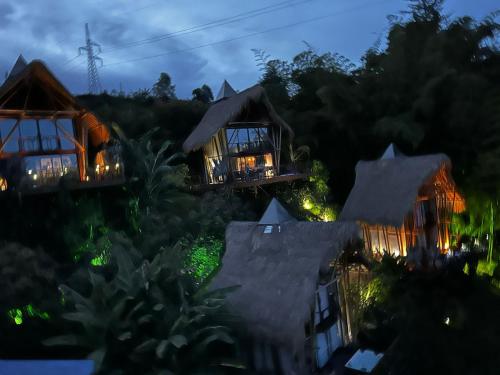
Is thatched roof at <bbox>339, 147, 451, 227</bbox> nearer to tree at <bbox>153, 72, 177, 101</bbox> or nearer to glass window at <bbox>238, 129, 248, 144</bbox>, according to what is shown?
glass window at <bbox>238, 129, 248, 144</bbox>

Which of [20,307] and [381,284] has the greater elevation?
[20,307]

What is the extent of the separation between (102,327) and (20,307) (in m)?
3.24

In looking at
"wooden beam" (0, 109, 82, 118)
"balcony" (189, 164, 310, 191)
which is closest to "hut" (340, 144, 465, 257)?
"balcony" (189, 164, 310, 191)

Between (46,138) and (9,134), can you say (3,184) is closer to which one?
(9,134)

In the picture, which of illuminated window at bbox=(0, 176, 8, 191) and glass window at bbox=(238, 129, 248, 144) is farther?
glass window at bbox=(238, 129, 248, 144)

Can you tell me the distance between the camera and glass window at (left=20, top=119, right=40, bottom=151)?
38.9 ft

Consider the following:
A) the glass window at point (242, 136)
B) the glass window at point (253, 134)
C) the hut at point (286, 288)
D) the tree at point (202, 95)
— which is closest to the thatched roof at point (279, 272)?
the hut at point (286, 288)

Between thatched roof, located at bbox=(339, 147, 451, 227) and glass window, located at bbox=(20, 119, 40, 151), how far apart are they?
9.60 meters

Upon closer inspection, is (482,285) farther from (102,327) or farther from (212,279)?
(102,327)

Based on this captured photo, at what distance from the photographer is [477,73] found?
14445 millimetres

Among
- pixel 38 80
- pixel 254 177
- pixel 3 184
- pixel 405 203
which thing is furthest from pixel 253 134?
pixel 3 184

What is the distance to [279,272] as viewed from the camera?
749 cm

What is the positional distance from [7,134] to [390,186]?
36.6 feet

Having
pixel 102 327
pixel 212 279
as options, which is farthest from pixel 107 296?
pixel 212 279
